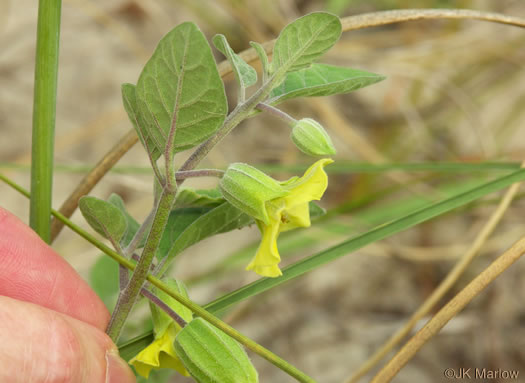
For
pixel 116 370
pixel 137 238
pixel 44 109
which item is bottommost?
pixel 116 370

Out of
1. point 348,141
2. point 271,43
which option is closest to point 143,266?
point 271,43

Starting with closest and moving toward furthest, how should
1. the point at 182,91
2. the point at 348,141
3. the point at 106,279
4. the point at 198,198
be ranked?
1. the point at 182,91
2. the point at 198,198
3. the point at 106,279
4. the point at 348,141

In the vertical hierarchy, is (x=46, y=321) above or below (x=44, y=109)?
below

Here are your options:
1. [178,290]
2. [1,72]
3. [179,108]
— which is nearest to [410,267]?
[178,290]

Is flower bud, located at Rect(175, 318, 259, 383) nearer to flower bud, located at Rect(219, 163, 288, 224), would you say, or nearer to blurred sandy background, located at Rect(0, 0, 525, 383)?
flower bud, located at Rect(219, 163, 288, 224)

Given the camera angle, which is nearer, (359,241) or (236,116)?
(236,116)

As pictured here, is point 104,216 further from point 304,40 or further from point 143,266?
point 304,40

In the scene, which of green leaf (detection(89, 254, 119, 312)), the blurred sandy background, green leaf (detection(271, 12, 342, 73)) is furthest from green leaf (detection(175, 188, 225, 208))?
the blurred sandy background
